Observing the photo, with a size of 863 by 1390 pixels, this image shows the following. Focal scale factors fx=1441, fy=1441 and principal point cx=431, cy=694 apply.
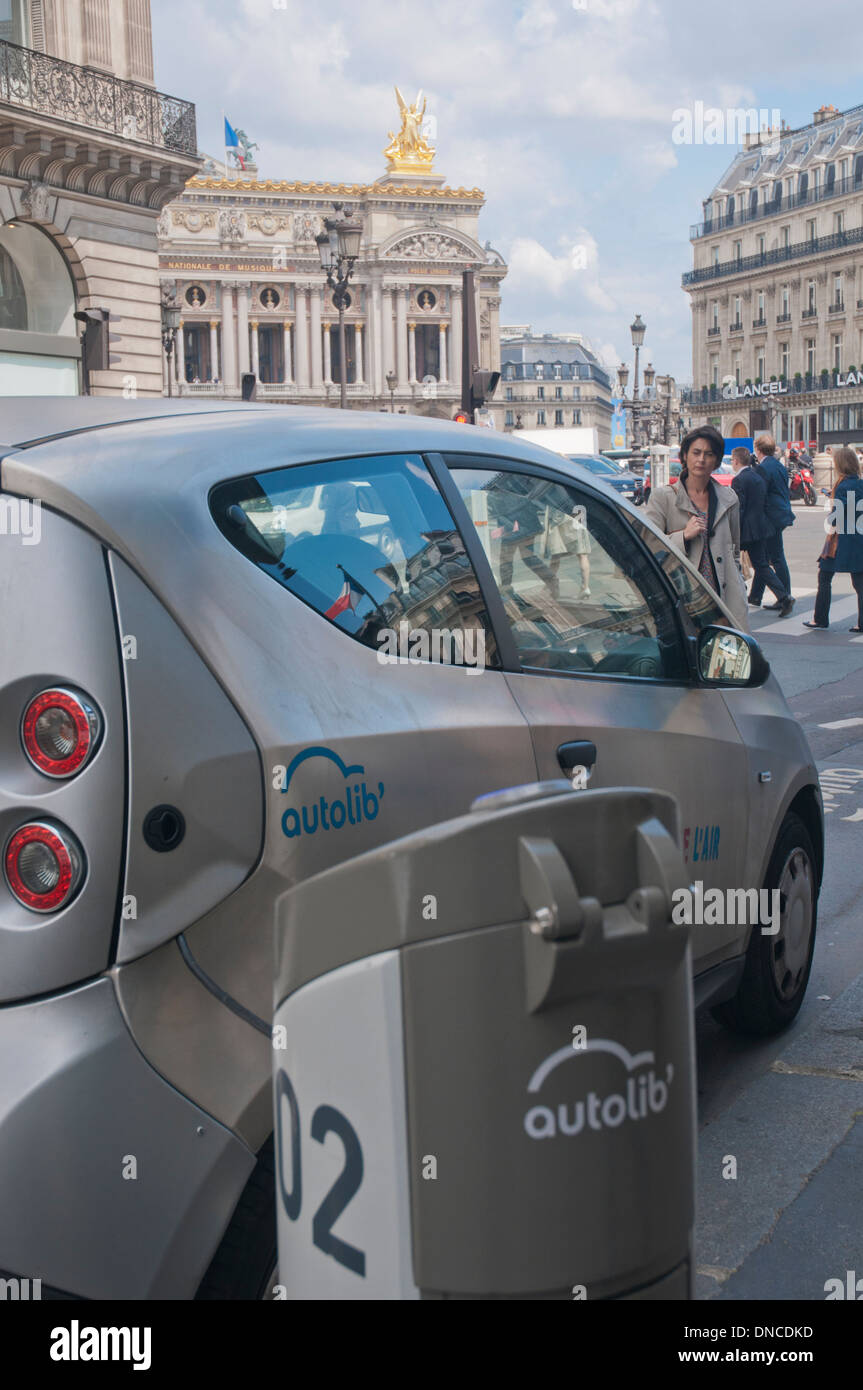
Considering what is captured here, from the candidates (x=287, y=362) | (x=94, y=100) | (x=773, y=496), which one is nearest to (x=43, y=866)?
(x=773, y=496)

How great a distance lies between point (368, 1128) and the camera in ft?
4.81

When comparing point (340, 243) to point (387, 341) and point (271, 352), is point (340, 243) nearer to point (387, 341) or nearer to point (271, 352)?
point (387, 341)

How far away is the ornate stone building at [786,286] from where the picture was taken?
276 ft

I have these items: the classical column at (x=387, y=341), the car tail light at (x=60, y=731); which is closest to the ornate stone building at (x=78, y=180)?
the car tail light at (x=60, y=731)

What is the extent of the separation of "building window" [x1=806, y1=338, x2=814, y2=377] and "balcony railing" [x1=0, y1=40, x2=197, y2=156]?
68.5 m

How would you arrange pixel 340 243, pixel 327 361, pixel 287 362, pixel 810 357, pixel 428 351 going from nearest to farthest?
pixel 340 243 → pixel 810 357 → pixel 287 362 → pixel 327 361 → pixel 428 351

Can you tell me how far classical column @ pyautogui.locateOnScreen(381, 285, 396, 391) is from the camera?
102m

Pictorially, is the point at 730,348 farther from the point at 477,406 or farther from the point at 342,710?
the point at 342,710

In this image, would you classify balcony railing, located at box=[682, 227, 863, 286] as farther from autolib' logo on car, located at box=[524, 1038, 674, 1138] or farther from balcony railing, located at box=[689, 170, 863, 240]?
autolib' logo on car, located at box=[524, 1038, 674, 1138]

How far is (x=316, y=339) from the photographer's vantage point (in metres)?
103

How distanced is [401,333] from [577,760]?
103 metres

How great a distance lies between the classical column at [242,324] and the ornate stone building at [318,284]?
7cm

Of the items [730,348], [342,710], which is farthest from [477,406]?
[730,348]
